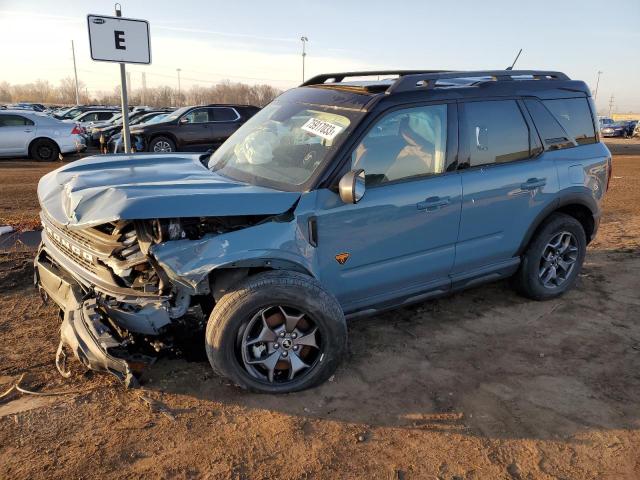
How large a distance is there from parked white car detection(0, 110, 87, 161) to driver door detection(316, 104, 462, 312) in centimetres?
1393

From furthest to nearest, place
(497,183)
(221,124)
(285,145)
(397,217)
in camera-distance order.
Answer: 1. (221,124)
2. (497,183)
3. (285,145)
4. (397,217)

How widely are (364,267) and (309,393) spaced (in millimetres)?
918

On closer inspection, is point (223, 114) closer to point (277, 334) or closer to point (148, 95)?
point (277, 334)

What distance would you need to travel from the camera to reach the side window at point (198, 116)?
14.2m

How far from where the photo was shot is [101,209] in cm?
296

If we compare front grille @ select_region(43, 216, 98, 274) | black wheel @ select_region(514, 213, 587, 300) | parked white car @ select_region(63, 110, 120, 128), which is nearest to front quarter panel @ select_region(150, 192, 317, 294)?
front grille @ select_region(43, 216, 98, 274)

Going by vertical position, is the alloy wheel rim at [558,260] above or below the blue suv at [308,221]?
below

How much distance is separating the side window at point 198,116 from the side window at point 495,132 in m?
11.4

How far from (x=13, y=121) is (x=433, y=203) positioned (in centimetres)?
1450

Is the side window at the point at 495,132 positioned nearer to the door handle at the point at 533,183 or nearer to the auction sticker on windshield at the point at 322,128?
the door handle at the point at 533,183

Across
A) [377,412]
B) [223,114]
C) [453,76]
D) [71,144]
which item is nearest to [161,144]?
[223,114]

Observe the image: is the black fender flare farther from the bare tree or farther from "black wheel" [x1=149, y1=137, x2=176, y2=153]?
the bare tree

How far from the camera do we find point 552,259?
186 inches

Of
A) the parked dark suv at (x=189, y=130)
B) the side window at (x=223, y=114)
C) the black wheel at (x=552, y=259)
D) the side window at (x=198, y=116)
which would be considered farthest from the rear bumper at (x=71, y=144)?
→ the black wheel at (x=552, y=259)
